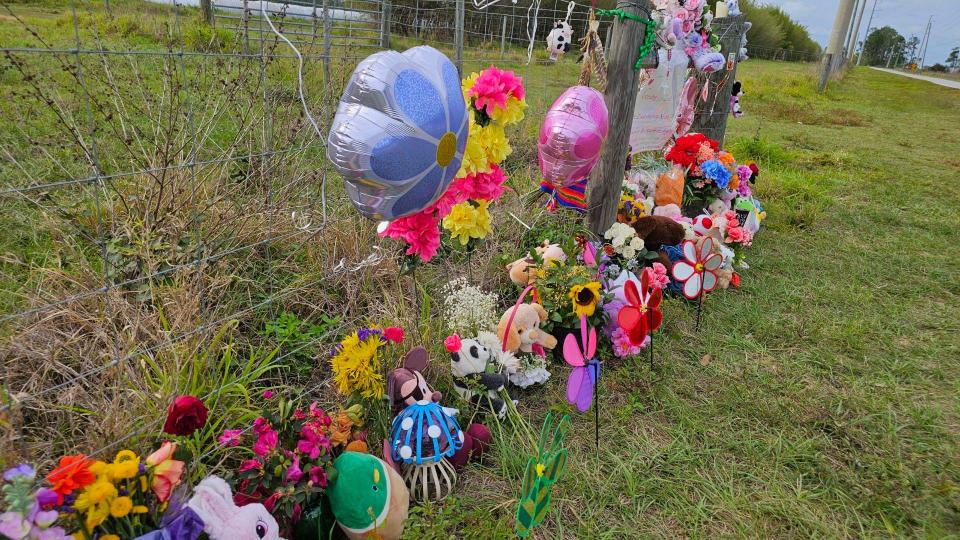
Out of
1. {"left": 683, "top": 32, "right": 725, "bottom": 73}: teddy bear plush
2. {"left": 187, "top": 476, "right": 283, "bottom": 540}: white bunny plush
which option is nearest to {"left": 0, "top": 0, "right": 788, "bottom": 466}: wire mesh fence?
{"left": 187, "top": 476, "right": 283, "bottom": 540}: white bunny plush

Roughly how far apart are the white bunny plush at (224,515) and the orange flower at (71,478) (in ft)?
0.68

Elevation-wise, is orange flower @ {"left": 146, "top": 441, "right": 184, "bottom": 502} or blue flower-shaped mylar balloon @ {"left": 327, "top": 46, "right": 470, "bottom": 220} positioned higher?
blue flower-shaped mylar balloon @ {"left": 327, "top": 46, "right": 470, "bottom": 220}

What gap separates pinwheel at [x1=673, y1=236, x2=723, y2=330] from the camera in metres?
2.60

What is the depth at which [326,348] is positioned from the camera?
2.14 meters

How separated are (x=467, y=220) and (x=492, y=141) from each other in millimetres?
299

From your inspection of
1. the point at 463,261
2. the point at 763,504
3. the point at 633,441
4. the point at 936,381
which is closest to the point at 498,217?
the point at 463,261

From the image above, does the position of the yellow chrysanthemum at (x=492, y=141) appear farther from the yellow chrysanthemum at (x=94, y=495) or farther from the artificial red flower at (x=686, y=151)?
the artificial red flower at (x=686, y=151)

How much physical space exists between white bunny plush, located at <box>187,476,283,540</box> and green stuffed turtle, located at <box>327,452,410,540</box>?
0.74 feet

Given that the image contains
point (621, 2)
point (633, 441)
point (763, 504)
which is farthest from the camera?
point (621, 2)

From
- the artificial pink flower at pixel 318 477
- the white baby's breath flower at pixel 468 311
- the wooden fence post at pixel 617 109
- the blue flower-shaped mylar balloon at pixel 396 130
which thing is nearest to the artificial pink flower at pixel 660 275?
the wooden fence post at pixel 617 109

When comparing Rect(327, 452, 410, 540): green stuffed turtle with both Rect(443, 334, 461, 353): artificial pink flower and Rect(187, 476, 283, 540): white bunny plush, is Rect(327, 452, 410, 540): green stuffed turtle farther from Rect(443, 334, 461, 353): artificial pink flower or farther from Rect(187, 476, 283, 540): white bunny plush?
Rect(443, 334, 461, 353): artificial pink flower

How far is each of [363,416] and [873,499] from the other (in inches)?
66.6

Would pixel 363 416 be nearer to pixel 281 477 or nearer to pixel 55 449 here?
pixel 281 477

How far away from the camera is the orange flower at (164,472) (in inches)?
46.4
